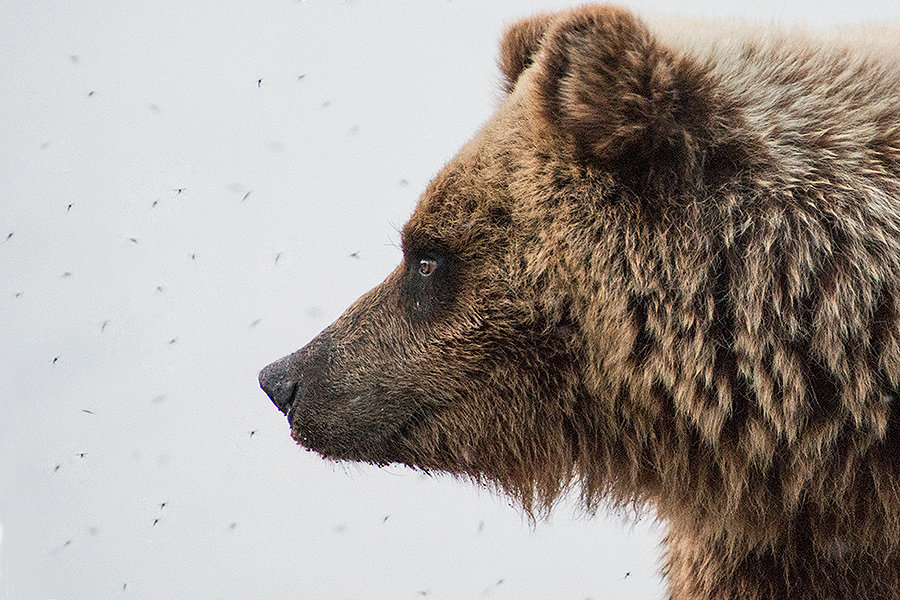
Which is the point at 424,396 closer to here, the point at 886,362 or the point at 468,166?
the point at 468,166

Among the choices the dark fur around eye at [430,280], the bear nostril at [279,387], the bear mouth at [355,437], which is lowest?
the bear mouth at [355,437]

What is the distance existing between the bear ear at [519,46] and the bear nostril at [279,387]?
4.30 feet

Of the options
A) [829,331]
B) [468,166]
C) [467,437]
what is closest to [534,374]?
[467,437]

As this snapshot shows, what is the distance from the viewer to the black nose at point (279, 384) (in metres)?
3.32

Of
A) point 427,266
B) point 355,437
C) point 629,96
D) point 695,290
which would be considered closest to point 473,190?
point 427,266

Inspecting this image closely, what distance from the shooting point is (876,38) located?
2770mm

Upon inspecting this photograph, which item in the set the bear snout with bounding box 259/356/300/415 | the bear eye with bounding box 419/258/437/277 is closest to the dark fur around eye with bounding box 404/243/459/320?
the bear eye with bounding box 419/258/437/277

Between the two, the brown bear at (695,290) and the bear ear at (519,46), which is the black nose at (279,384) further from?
the bear ear at (519,46)

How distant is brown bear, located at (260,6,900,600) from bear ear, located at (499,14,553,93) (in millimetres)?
470

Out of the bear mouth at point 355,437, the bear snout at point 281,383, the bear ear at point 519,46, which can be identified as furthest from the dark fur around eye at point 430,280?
the bear ear at point 519,46

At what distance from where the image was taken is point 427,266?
10.1ft

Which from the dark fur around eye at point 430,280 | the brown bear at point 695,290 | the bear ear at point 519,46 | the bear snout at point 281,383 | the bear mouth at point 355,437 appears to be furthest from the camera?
the bear ear at point 519,46

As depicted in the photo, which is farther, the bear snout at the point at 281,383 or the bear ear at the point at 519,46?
the bear ear at the point at 519,46

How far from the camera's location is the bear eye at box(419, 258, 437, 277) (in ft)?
10.0
